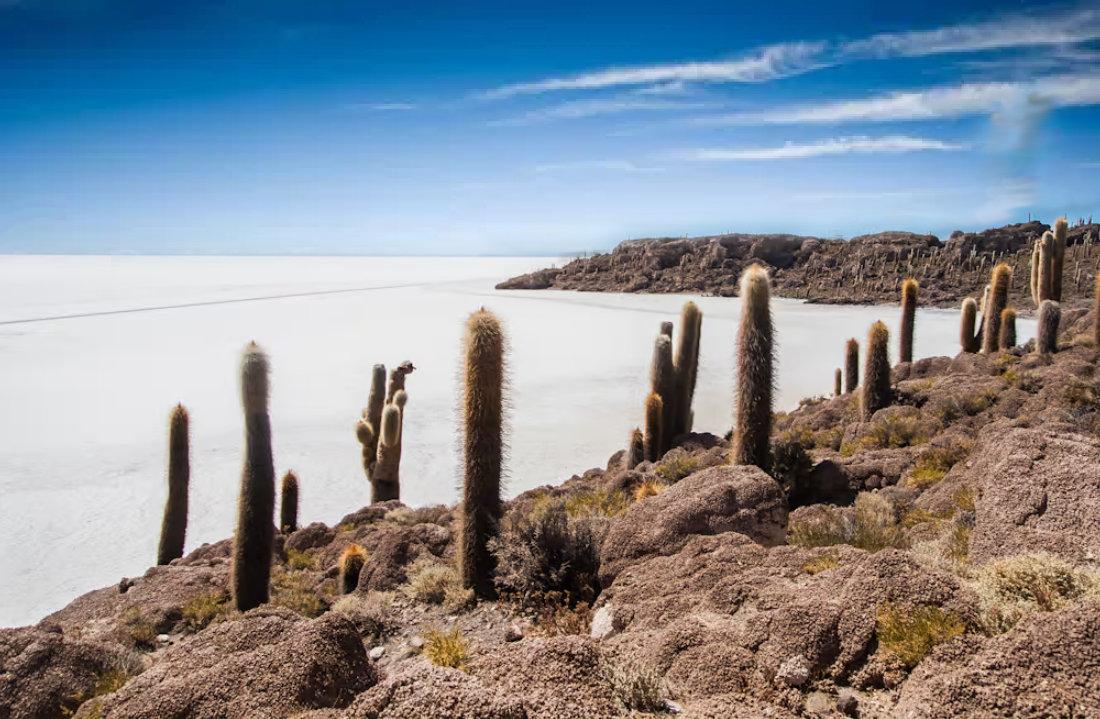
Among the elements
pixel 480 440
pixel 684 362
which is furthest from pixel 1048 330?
pixel 480 440

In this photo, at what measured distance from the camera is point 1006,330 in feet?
61.1

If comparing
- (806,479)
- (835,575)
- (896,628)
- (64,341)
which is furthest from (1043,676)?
(64,341)

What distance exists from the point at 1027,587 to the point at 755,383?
6421mm

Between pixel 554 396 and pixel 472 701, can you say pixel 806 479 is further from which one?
pixel 554 396

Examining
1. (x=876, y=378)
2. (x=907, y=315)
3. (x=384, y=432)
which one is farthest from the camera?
(x=907, y=315)

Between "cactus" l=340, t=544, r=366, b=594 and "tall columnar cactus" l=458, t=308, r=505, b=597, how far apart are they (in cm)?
256

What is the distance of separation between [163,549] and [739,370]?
11127 mm

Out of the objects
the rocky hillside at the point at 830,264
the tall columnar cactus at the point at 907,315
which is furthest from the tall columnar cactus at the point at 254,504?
the rocky hillside at the point at 830,264

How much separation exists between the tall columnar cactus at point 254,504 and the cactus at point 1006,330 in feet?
62.5

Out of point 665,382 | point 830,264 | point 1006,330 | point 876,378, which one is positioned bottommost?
point 665,382

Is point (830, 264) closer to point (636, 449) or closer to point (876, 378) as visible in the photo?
point (876, 378)

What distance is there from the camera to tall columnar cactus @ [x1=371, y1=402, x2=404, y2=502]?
46.4ft

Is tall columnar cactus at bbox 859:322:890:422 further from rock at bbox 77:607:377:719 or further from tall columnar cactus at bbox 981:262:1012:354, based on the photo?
rock at bbox 77:607:377:719

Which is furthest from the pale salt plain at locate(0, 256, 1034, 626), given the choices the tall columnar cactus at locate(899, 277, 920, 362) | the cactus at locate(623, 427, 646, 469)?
the tall columnar cactus at locate(899, 277, 920, 362)
